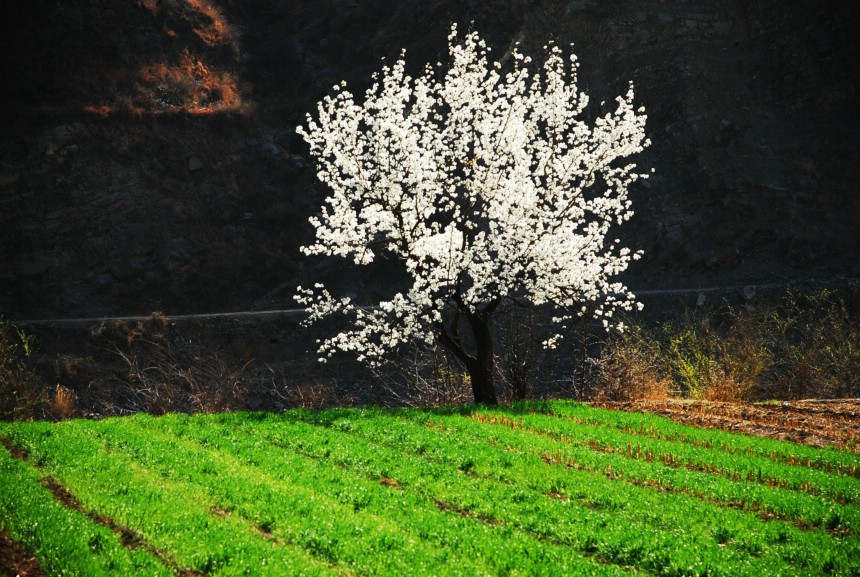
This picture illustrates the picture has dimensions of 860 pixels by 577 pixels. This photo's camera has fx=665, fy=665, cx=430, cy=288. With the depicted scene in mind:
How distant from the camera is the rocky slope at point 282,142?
4659 centimetres

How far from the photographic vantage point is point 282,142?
5981 centimetres

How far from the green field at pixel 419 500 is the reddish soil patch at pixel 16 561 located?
99 millimetres

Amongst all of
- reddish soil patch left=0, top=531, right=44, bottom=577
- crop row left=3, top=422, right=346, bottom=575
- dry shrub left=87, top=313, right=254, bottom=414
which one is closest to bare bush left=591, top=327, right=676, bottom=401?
crop row left=3, top=422, right=346, bottom=575

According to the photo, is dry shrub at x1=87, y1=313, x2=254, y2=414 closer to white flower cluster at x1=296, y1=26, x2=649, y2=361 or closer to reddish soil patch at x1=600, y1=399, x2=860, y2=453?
white flower cluster at x1=296, y1=26, x2=649, y2=361

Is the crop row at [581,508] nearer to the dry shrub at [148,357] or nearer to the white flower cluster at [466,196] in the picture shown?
the white flower cluster at [466,196]

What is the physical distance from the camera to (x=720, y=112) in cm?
5088

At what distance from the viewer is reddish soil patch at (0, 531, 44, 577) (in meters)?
7.94

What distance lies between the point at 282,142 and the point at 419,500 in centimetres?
5283

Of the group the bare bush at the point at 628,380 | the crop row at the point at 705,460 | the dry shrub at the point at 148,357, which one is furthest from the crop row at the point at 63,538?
the dry shrub at the point at 148,357

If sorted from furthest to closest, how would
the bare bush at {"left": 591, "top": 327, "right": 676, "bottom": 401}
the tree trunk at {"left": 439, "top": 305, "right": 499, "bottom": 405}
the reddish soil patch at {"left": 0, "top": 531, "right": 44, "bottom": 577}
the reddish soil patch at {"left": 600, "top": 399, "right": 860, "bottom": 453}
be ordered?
the bare bush at {"left": 591, "top": 327, "right": 676, "bottom": 401} → the tree trunk at {"left": 439, "top": 305, "right": 499, "bottom": 405} → the reddish soil patch at {"left": 600, "top": 399, "right": 860, "bottom": 453} → the reddish soil patch at {"left": 0, "top": 531, "right": 44, "bottom": 577}

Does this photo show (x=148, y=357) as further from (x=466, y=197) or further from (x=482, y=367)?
(x=466, y=197)

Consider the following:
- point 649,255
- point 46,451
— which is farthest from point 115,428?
point 649,255

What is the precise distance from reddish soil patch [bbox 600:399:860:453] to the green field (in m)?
1.35

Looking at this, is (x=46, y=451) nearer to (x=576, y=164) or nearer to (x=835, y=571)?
(x=835, y=571)
